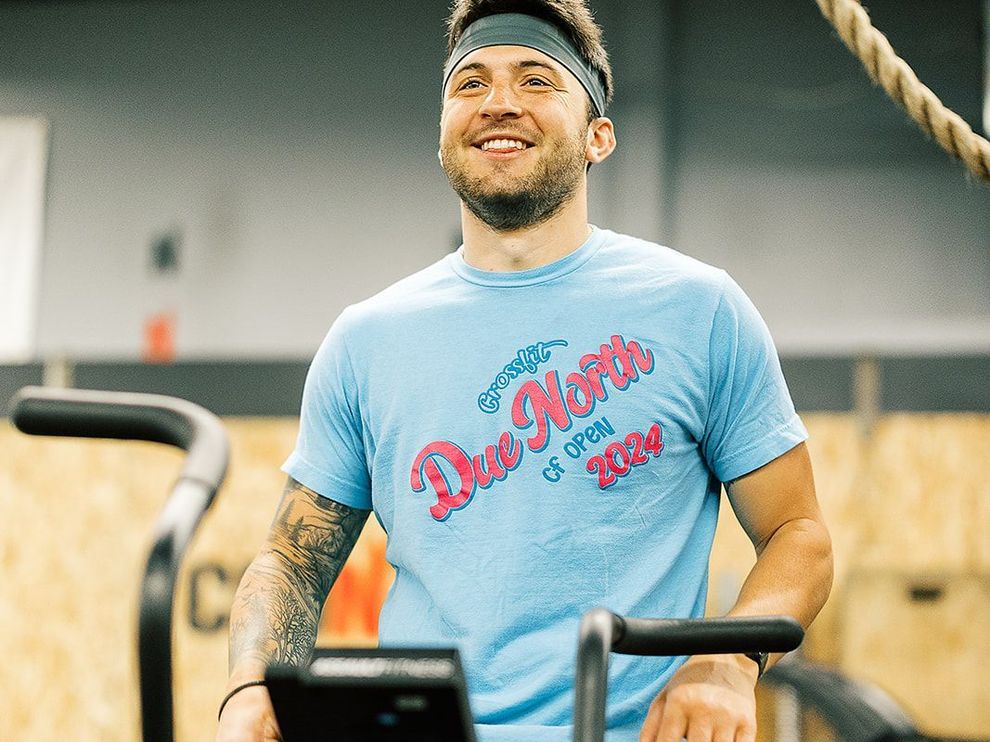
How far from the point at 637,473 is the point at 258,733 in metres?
0.49

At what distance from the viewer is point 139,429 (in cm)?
81

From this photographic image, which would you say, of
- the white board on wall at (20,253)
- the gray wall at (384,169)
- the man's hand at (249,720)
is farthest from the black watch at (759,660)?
the white board on wall at (20,253)

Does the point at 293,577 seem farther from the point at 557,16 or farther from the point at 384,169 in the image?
the point at 384,169

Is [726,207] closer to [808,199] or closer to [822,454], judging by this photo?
[808,199]

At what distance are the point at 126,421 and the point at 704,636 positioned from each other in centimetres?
42

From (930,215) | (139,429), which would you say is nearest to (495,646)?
(139,429)

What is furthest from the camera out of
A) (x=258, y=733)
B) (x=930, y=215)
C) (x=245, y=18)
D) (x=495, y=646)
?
(x=245, y=18)

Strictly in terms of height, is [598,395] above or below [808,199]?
below

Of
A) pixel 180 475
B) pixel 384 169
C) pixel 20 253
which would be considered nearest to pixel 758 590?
pixel 180 475

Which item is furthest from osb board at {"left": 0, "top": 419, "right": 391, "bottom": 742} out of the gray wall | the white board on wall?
the white board on wall

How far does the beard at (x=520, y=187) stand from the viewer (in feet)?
4.87

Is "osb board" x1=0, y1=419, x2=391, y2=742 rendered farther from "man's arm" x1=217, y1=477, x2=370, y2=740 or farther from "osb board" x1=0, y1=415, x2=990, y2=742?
"man's arm" x1=217, y1=477, x2=370, y2=740

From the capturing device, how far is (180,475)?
31.2 inches

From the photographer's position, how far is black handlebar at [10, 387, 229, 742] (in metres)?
0.68
